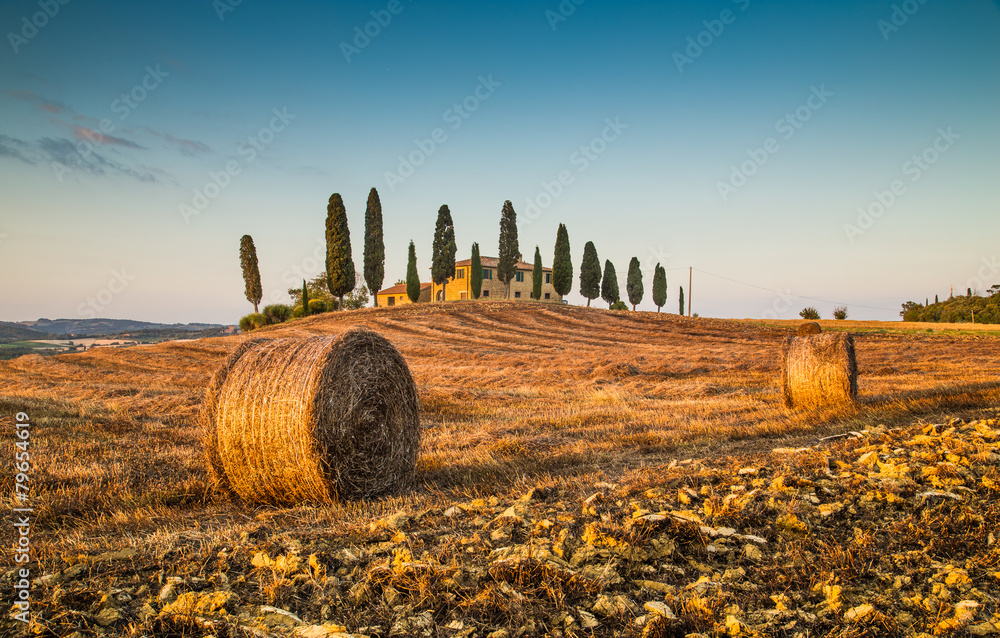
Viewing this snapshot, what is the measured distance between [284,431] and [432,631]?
3.27 metres

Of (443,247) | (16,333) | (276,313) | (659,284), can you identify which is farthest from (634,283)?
(16,333)

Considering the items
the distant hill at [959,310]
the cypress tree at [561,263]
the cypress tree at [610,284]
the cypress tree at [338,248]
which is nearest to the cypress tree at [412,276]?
the cypress tree at [338,248]

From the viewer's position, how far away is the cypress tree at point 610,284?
6556 centimetres

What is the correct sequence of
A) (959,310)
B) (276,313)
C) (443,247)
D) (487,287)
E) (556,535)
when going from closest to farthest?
(556,535) → (276,313) → (443,247) → (959,310) → (487,287)

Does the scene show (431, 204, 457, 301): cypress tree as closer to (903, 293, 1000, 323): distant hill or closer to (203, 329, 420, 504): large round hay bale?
(203, 329, 420, 504): large round hay bale

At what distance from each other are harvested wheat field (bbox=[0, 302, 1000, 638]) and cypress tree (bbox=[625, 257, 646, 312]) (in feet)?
203

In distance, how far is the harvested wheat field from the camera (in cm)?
302

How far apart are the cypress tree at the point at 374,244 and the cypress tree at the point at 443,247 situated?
259 inches

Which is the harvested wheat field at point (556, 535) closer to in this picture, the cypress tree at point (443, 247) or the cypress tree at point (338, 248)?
the cypress tree at point (338, 248)

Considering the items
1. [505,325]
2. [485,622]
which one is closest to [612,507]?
[485,622]

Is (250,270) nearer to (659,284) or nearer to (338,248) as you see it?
(338,248)

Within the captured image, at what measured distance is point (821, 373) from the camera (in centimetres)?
1091

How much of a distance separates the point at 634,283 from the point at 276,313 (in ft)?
147

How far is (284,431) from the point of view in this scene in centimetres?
557
